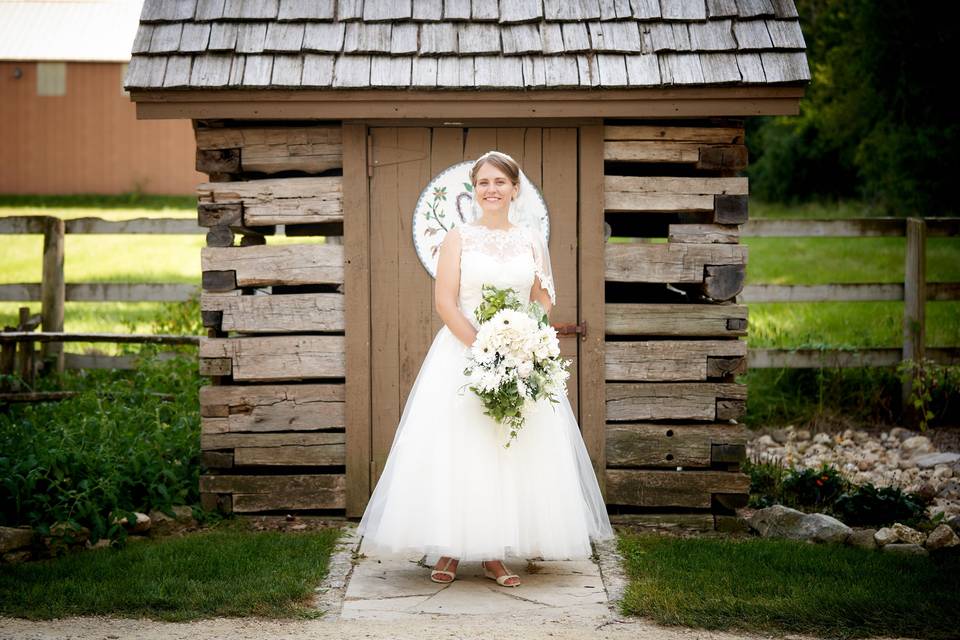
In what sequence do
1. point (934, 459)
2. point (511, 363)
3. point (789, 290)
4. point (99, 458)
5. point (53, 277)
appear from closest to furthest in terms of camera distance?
point (511, 363)
point (99, 458)
point (934, 459)
point (789, 290)
point (53, 277)

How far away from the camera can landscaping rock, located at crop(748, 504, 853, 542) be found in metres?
6.21

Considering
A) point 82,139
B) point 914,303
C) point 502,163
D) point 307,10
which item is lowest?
point 914,303

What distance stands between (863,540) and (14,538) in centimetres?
472

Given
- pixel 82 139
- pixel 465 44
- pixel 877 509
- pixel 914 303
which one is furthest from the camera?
pixel 82 139

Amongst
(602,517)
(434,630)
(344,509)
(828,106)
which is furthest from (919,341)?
(828,106)

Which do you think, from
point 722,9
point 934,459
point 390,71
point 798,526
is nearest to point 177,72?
point 390,71

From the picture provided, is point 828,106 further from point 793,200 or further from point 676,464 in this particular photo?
point 676,464

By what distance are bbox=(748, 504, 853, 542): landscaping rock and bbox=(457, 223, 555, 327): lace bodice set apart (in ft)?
7.30

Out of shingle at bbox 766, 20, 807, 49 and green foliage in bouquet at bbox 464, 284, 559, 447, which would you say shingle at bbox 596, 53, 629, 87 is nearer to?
shingle at bbox 766, 20, 807, 49

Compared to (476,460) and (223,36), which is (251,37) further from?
(476,460)

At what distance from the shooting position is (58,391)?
9.14 metres

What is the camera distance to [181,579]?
539cm

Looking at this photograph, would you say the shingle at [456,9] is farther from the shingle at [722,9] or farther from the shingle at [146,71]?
the shingle at [146,71]

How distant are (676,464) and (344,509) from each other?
2082mm
